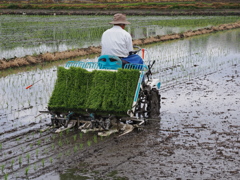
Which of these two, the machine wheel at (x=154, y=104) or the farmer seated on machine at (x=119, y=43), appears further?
the machine wheel at (x=154, y=104)

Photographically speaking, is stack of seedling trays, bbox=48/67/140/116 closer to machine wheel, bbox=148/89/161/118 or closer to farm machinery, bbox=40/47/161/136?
farm machinery, bbox=40/47/161/136

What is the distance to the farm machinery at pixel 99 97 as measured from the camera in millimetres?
6777

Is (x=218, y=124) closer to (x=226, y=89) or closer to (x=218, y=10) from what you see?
(x=226, y=89)

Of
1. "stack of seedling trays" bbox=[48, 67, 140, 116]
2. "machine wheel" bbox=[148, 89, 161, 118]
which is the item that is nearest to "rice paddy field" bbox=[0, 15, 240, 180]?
"machine wheel" bbox=[148, 89, 161, 118]

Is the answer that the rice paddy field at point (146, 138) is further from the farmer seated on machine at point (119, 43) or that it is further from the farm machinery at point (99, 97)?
the farmer seated on machine at point (119, 43)

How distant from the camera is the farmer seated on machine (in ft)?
23.8

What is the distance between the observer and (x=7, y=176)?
200 inches

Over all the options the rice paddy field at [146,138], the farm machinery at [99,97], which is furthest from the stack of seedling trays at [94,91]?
the rice paddy field at [146,138]

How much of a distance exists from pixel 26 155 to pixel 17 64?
7.62 meters

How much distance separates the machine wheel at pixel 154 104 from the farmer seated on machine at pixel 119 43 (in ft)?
2.33

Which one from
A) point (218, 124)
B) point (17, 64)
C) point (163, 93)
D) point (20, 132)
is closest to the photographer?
point (20, 132)

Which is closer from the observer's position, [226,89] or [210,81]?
[226,89]

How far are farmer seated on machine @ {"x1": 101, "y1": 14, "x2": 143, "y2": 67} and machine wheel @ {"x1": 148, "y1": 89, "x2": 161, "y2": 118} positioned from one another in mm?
710

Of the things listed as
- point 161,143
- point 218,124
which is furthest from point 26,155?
point 218,124
